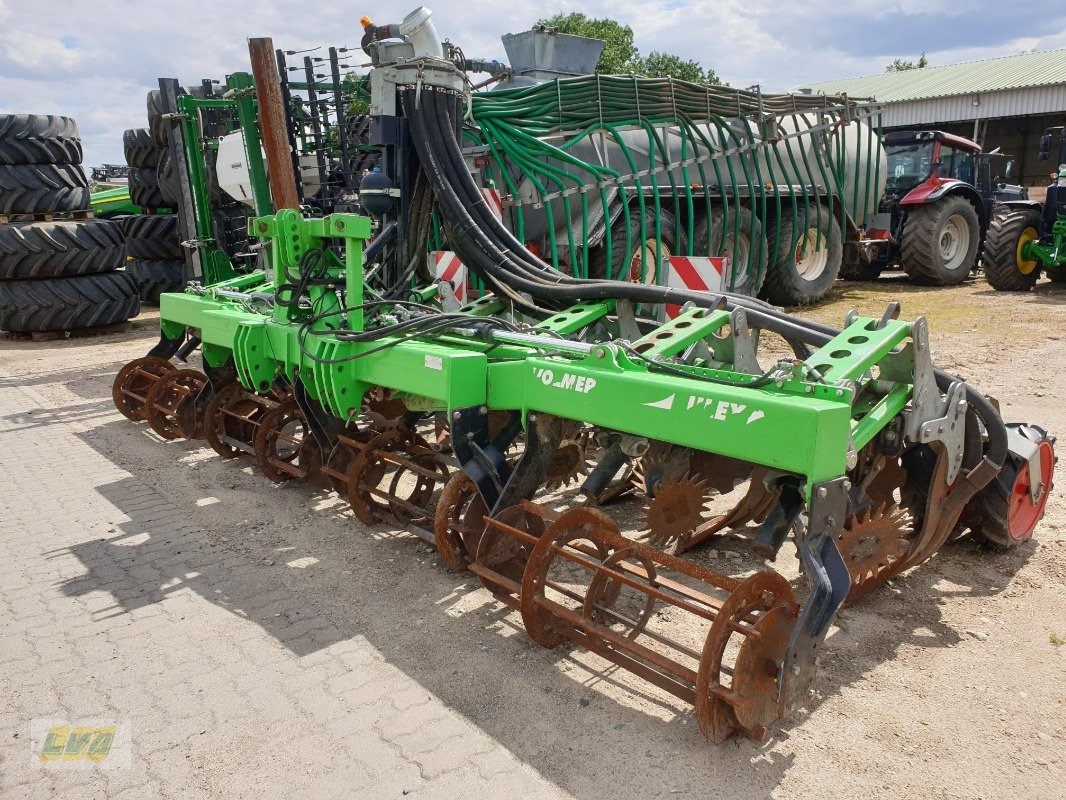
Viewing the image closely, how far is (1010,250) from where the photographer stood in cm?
1083

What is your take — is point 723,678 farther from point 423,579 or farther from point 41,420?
point 41,420

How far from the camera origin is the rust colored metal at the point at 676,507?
3.37 meters

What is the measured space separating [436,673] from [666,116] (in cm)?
558

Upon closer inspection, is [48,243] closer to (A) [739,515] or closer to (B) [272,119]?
(B) [272,119]

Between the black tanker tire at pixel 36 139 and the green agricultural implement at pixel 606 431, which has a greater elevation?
the black tanker tire at pixel 36 139

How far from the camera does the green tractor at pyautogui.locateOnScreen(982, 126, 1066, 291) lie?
10.7 m

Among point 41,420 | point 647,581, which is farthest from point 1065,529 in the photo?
point 41,420

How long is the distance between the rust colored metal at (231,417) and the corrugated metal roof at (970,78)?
847 inches

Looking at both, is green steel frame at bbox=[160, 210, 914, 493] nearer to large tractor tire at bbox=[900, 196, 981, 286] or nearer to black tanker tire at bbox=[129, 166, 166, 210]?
black tanker tire at bbox=[129, 166, 166, 210]

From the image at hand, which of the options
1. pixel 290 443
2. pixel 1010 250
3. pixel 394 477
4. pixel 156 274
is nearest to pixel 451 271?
pixel 290 443

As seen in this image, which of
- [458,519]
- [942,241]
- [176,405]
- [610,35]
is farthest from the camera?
[610,35]

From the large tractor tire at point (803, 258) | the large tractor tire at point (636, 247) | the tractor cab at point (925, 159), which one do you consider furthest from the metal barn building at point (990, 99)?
the large tractor tire at point (636, 247)

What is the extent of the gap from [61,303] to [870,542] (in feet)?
31.2

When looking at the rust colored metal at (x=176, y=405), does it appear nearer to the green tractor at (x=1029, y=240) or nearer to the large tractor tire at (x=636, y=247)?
the large tractor tire at (x=636, y=247)
